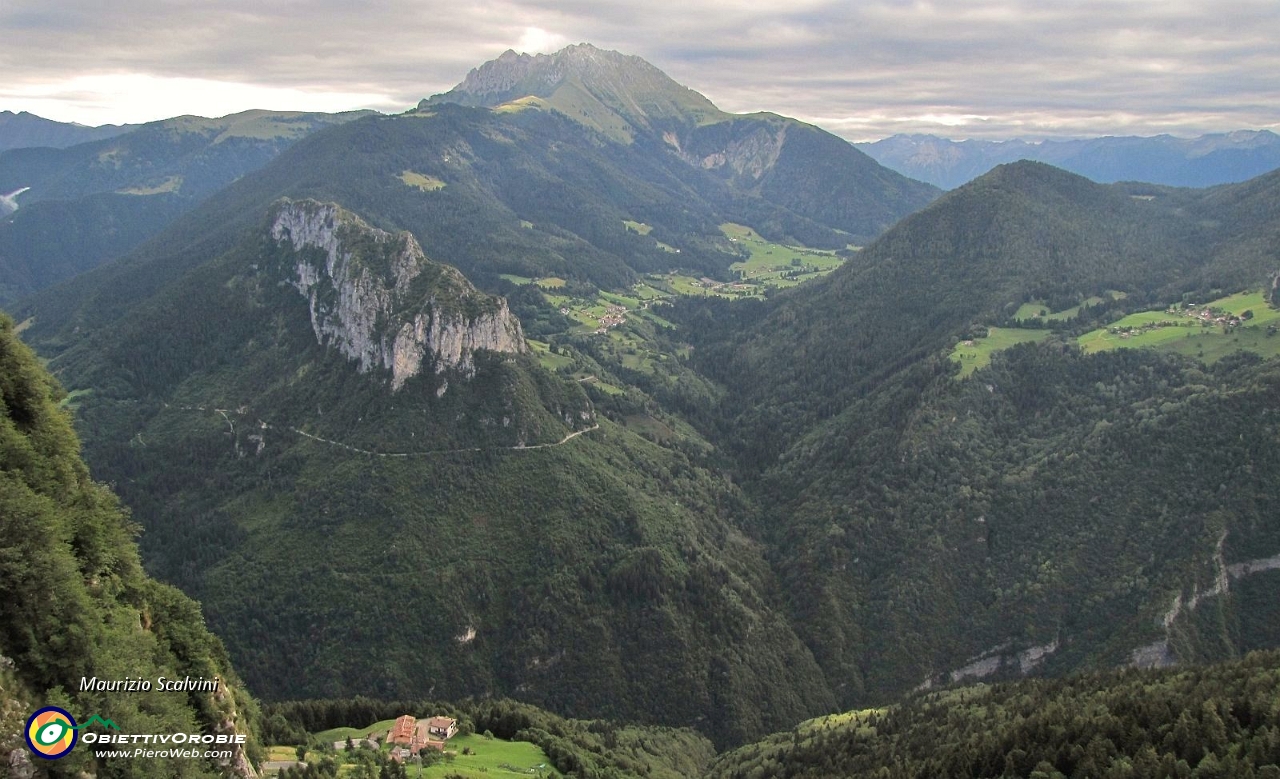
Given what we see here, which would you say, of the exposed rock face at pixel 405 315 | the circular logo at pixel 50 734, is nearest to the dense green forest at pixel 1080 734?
the circular logo at pixel 50 734

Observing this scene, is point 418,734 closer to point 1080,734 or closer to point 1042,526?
point 1080,734

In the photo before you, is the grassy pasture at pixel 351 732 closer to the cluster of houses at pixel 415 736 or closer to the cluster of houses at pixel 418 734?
the cluster of houses at pixel 415 736

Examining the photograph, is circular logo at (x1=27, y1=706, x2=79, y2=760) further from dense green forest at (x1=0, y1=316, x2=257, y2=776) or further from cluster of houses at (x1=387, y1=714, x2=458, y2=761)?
cluster of houses at (x1=387, y1=714, x2=458, y2=761)

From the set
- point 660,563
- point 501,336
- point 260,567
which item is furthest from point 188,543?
point 660,563

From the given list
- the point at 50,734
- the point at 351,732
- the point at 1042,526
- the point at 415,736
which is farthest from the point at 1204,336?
the point at 50,734

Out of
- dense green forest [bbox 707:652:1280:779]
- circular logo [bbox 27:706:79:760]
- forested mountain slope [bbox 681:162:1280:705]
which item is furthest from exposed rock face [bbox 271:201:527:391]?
circular logo [bbox 27:706:79:760]

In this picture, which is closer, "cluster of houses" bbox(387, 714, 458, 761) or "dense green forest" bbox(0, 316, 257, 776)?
"dense green forest" bbox(0, 316, 257, 776)
